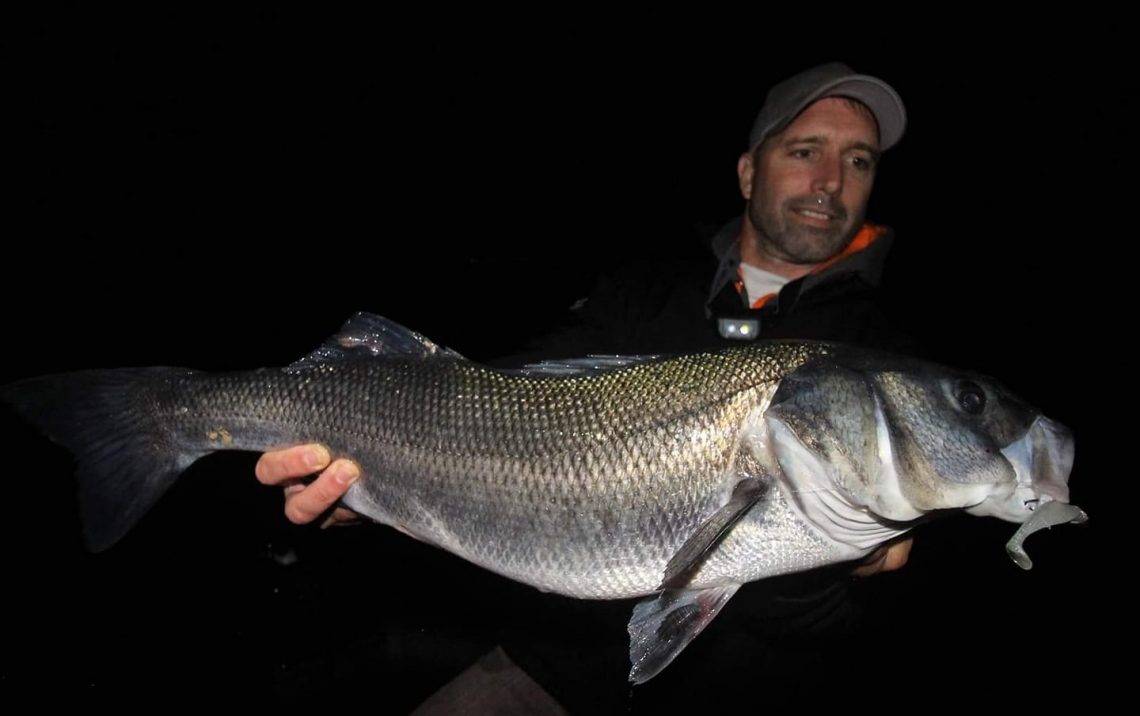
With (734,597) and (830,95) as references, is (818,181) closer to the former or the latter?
(830,95)

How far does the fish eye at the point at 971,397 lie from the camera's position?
4.70ft

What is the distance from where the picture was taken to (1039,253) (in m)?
19.7

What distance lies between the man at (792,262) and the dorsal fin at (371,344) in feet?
2.83

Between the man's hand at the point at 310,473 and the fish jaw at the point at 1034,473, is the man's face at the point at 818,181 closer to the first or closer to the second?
the fish jaw at the point at 1034,473

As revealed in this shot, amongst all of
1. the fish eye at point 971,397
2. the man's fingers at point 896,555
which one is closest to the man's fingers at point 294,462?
the fish eye at point 971,397

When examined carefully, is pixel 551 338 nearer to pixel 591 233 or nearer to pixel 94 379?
pixel 94 379

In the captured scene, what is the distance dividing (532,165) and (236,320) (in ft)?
Result: 101

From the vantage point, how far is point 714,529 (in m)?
1.42

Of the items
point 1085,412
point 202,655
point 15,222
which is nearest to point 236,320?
point 15,222

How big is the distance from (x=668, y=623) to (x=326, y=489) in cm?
104

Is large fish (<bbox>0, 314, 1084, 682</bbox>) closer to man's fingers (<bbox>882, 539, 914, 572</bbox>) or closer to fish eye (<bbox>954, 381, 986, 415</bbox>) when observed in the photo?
fish eye (<bbox>954, 381, 986, 415</bbox>)

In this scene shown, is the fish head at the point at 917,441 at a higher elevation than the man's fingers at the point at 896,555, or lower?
higher

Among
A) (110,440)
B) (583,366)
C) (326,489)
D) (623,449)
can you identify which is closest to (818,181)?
(583,366)

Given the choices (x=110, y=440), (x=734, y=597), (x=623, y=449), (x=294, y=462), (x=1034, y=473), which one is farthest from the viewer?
(x=734, y=597)
